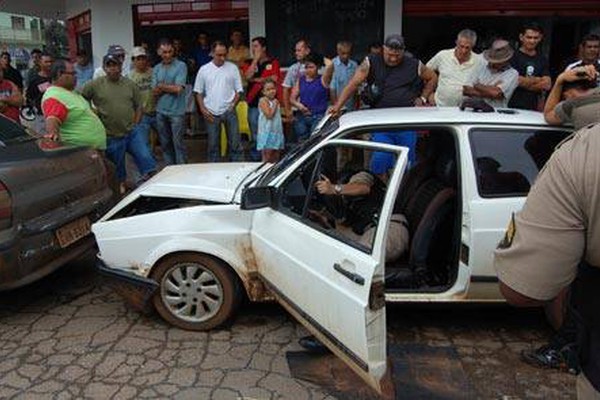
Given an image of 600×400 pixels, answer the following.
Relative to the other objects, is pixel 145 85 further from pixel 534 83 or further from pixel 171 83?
pixel 534 83

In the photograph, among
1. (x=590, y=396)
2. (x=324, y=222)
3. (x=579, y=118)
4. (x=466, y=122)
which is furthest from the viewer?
(x=466, y=122)

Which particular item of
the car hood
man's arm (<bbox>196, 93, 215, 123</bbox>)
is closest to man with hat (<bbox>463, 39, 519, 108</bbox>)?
the car hood

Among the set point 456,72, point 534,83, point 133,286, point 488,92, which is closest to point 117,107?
point 133,286

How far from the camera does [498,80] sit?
5.28 m

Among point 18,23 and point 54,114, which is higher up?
point 18,23

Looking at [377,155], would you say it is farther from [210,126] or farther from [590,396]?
[210,126]

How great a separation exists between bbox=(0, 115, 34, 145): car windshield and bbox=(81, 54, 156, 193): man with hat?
1.44m

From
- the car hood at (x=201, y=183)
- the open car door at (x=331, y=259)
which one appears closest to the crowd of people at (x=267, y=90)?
the car hood at (x=201, y=183)

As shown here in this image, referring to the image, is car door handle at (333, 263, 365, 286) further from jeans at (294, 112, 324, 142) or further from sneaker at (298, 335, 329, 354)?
jeans at (294, 112, 324, 142)

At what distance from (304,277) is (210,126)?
4.74 metres

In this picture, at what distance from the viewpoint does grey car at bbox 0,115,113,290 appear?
3838mm

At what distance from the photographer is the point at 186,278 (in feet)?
12.4

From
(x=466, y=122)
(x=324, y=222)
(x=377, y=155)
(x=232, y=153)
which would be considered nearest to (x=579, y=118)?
(x=466, y=122)

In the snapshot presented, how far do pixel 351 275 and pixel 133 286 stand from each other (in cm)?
168
